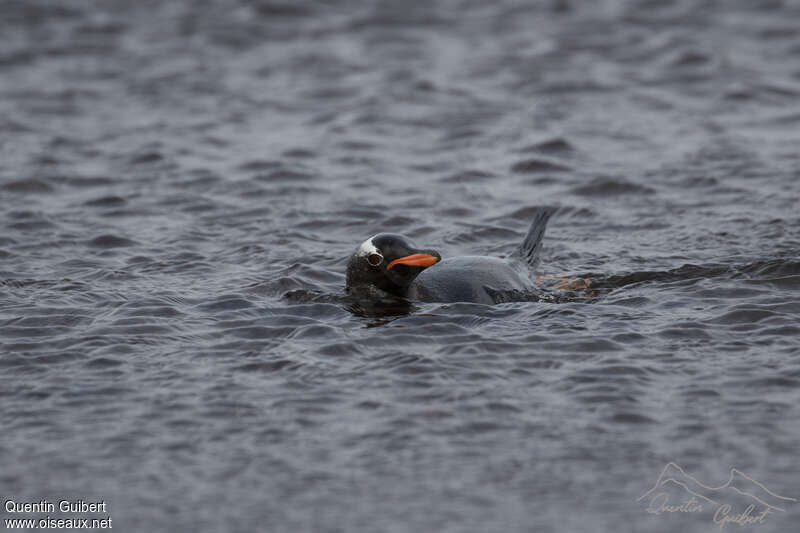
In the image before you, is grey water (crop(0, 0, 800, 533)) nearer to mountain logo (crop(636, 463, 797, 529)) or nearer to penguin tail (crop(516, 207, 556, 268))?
mountain logo (crop(636, 463, 797, 529))

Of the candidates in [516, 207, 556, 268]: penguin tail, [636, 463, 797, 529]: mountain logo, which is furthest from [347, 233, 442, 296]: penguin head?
[636, 463, 797, 529]: mountain logo

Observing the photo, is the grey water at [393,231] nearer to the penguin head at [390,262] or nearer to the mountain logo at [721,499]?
the mountain logo at [721,499]

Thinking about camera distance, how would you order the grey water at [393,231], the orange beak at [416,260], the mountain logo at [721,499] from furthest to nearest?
the orange beak at [416,260] < the grey water at [393,231] < the mountain logo at [721,499]

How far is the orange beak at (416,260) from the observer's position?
26.1 ft

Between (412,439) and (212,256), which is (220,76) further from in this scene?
(412,439)

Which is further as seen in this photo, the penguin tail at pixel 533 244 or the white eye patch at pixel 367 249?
the penguin tail at pixel 533 244

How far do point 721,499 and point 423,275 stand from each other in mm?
3324

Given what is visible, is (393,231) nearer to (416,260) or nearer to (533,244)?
(533,244)

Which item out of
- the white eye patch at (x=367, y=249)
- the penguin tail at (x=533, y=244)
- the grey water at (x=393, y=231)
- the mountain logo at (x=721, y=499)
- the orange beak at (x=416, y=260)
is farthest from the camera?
the penguin tail at (x=533, y=244)

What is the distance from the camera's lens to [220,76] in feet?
51.5

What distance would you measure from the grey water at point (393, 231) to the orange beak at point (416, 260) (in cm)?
34

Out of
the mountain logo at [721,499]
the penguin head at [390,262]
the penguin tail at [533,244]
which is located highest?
the penguin head at [390,262]

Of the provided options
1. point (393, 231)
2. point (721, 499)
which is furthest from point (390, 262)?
point (721, 499)

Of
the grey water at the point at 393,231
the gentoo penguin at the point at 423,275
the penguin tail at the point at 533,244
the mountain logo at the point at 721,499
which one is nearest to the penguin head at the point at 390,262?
the gentoo penguin at the point at 423,275
